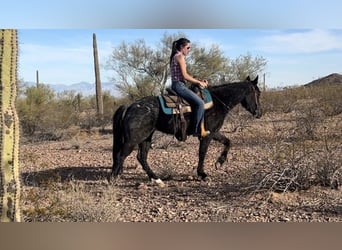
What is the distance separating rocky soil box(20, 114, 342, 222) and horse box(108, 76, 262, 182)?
1.29 ft

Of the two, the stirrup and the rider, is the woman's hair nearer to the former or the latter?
the rider

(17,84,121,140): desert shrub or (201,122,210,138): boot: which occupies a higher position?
(17,84,121,140): desert shrub

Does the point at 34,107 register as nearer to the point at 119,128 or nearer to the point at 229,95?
the point at 119,128

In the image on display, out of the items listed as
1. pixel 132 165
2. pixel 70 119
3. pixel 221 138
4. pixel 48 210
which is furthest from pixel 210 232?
pixel 70 119

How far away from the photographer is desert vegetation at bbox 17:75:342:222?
7137 millimetres

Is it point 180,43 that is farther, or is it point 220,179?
point 220,179

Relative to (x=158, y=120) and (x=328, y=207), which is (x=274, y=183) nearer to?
(x=328, y=207)

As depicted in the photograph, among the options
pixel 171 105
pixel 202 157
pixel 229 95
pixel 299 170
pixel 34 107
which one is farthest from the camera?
pixel 34 107

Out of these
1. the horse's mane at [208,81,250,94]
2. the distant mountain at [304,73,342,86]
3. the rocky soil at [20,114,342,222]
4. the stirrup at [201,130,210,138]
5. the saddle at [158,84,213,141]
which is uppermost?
the distant mountain at [304,73,342,86]

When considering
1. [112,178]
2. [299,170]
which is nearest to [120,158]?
[112,178]

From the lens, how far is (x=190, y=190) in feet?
27.4

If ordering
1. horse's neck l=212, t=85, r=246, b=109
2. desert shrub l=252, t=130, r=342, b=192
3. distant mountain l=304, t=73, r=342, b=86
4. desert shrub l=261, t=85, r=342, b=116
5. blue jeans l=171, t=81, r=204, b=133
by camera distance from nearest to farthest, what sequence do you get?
1. desert shrub l=252, t=130, r=342, b=192
2. blue jeans l=171, t=81, r=204, b=133
3. horse's neck l=212, t=85, r=246, b=109
4. desert shrub l=261, t=85, r=342, b=116
5. distant mountain l=304, t=73, r=342, b=86

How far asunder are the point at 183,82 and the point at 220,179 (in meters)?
1.80

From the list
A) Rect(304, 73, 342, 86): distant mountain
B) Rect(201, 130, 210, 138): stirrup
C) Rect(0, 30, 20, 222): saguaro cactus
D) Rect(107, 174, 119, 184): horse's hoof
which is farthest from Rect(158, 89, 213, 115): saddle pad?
Rect(304, 73, 342, 86): distant mountain
